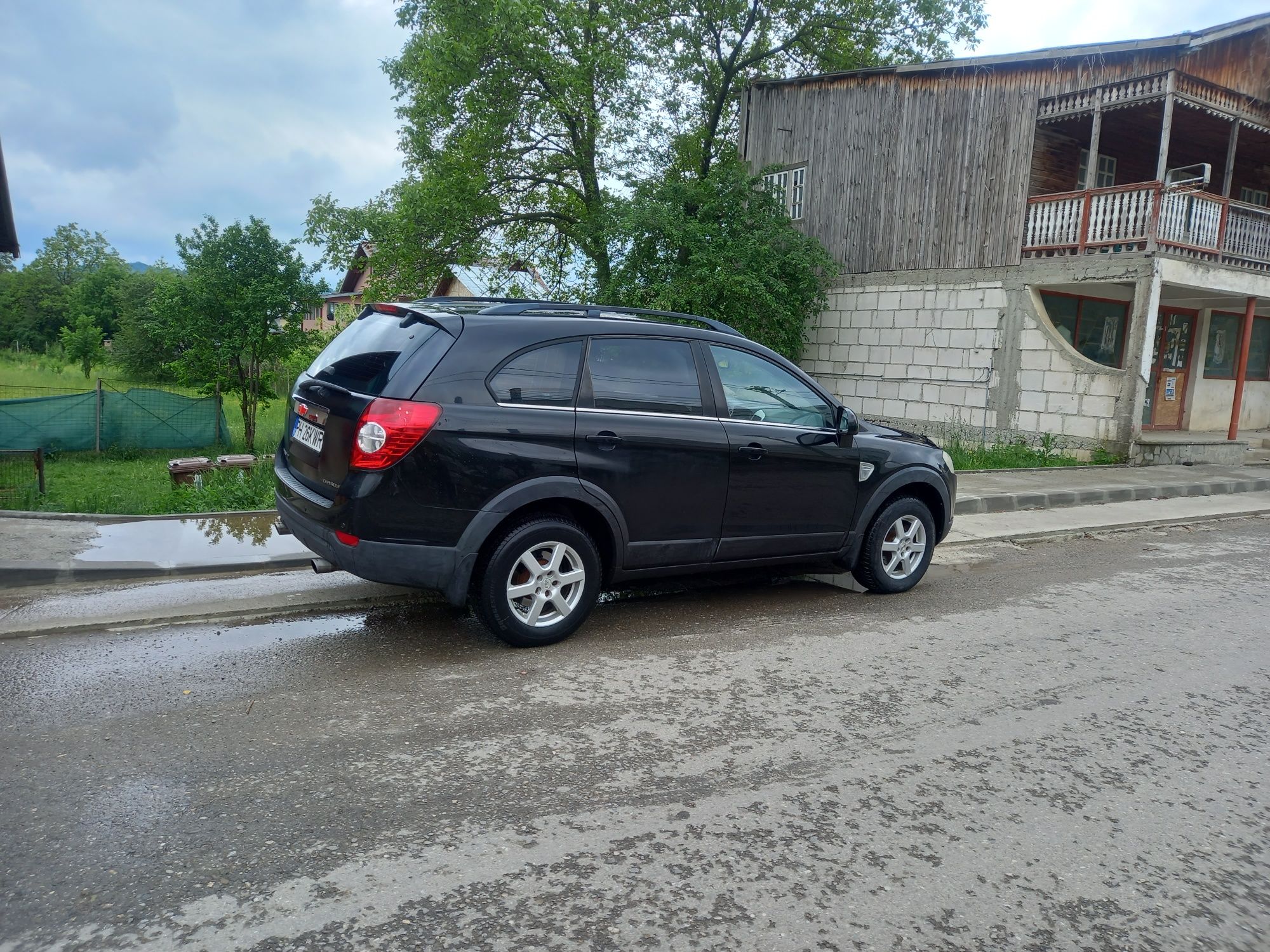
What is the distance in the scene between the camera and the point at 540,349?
4980 mm

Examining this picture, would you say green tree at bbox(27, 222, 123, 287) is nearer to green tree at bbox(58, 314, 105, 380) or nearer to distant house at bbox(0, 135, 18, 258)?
green tree at bbox(58, 314, 105, 380)

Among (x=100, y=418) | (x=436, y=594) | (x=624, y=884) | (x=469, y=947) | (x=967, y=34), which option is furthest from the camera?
(x=967, y=34)

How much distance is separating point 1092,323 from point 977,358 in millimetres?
2664

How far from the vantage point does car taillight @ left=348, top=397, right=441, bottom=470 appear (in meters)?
4.48

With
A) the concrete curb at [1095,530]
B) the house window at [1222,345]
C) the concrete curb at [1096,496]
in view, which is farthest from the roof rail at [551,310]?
the house window at [1222,345]

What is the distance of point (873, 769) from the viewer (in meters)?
3.71

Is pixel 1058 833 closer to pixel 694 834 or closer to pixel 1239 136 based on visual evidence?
Result: pixel 694 834

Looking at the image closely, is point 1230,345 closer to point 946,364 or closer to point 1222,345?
point 1222,345

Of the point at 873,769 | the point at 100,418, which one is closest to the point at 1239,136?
the point at 873,769

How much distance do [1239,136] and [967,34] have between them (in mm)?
10763

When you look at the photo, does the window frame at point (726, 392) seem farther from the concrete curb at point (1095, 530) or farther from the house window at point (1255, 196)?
the house window at point (1255, 196)

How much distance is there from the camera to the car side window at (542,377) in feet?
15.8

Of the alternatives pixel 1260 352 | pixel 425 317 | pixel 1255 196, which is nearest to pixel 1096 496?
pixel 425 317

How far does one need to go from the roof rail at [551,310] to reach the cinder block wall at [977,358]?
37.4ft
